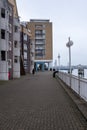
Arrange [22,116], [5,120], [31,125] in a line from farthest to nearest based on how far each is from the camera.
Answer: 1. [22,116]
2. [5,120]
3. [31,125]

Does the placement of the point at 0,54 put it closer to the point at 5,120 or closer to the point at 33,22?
the point at 5,120

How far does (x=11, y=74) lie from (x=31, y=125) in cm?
4048

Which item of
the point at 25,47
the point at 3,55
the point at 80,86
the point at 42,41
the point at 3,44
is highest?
the point at 42,41

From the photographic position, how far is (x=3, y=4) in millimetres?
40625

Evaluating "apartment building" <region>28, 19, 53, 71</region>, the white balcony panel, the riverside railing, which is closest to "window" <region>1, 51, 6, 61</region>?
the white balcony panel

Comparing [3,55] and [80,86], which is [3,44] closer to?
[3,55]

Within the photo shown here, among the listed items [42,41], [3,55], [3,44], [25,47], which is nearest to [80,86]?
[3,44]

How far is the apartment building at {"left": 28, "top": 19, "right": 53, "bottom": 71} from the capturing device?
4921 inches

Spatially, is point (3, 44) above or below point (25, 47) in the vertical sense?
below

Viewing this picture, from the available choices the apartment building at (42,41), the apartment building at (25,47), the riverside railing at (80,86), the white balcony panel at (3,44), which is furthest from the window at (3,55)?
the apartment building at (42,41)

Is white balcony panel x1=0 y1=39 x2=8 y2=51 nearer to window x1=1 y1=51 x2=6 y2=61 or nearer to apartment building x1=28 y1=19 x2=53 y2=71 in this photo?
window x1=1 y1=51 x2=6 y2=61

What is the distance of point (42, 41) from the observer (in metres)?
130

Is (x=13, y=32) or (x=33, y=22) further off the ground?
(x=33, y=22)

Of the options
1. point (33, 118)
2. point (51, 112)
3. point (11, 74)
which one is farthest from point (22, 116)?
point (11, 74)
